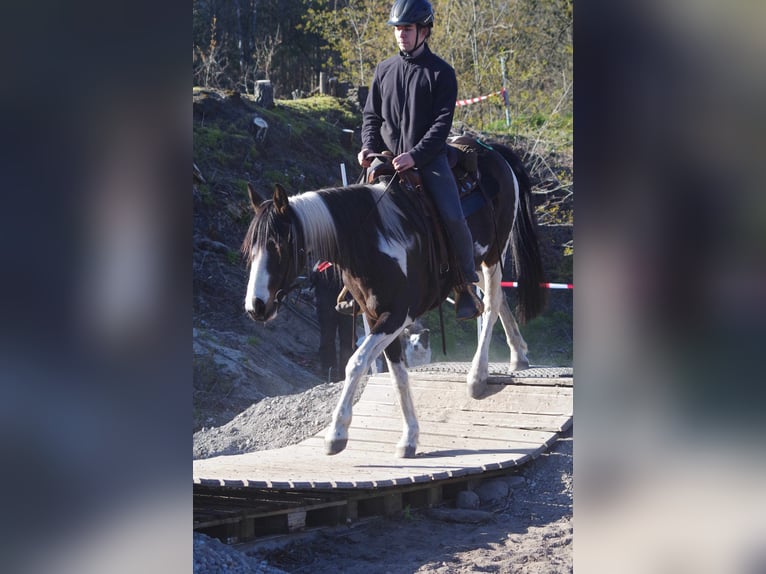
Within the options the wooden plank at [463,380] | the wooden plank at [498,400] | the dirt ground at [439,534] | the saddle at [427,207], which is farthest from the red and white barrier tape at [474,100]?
the saddle at [427,207]

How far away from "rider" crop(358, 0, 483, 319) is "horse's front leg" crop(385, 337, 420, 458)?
710mm

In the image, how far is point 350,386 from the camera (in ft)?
18.1

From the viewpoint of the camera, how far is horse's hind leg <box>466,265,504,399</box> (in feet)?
22.6

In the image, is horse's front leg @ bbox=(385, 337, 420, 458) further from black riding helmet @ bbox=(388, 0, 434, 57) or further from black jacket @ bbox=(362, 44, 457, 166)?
black riding helmet @ bbox=(388, 0, 434, 57)

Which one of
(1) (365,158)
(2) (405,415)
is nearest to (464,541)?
(2) (405,415)

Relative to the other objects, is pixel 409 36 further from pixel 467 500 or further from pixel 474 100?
Result: pixel 474 100

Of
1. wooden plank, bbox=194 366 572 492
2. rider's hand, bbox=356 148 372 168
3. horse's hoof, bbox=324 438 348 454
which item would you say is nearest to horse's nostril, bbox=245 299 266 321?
wooden plank, bbox=194 366 572 492

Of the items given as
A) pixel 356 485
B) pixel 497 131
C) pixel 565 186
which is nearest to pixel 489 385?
pixel 356 485

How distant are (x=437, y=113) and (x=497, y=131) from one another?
11321 millimetres

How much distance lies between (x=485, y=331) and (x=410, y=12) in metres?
2.65

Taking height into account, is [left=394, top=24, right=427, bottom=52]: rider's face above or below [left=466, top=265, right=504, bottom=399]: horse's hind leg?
above
